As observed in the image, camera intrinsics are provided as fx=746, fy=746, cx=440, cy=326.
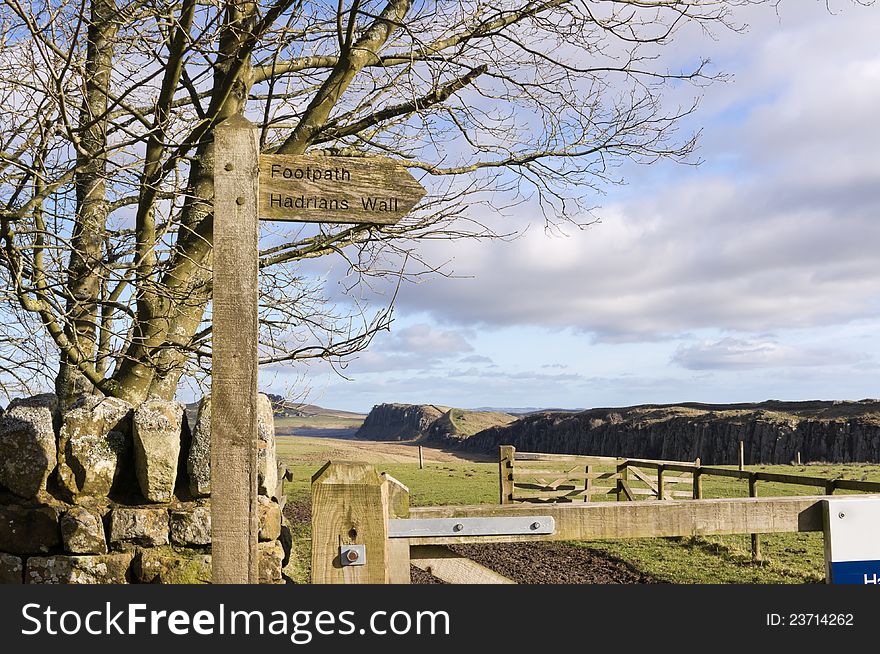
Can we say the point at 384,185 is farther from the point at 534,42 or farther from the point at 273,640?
the point at 534,42

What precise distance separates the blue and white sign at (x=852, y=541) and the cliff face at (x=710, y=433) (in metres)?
36.0

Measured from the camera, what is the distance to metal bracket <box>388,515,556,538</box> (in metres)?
2.85

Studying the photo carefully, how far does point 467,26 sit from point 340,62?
5.55ft

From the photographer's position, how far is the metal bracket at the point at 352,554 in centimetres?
269

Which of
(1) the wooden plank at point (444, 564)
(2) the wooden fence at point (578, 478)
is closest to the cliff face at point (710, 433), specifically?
(2) the wooden fence at point (578, 478)

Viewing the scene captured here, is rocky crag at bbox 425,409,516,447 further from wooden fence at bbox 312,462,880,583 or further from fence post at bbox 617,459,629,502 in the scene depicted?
wooden fence at bbox 312,462,880,583

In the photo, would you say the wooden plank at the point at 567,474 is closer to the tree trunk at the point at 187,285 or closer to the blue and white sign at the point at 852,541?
the tree trunk at the point at 187,285

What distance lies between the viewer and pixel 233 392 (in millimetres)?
3479

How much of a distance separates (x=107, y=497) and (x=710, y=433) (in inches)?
1570

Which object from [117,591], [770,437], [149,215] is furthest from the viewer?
[770,437]

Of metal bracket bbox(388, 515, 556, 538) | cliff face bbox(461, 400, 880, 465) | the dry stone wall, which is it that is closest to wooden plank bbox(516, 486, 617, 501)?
the dry stone wall

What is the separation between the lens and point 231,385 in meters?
3.48

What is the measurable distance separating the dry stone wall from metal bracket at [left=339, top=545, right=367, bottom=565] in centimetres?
274

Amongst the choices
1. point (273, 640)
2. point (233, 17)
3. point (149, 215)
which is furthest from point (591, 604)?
point (233, 17)
